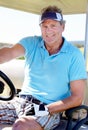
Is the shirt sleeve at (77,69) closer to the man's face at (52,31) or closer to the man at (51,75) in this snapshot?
the man at (51,75)

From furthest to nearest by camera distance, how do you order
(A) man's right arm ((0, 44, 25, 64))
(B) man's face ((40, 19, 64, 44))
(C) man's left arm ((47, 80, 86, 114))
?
(A) man's right arm ((0, 44, 25, 64)), (B) man's face ((40, 19, 64, 44)), (C) man's left arm ((47, 80, 86, 114))

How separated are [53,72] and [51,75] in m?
0.03

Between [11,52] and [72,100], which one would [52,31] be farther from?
[72,100]

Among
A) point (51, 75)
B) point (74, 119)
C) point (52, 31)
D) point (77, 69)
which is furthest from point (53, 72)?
point (74, 119)

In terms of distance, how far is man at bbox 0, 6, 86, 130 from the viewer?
9.35 feet

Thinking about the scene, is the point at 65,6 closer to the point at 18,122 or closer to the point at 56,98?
the point at 56,98

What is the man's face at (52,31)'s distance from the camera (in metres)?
3.02

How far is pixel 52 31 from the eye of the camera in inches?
119

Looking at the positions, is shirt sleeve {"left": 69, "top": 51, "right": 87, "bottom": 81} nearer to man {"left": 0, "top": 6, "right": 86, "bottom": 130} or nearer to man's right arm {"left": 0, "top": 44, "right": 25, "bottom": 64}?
man {"left": 0, "top": 6, "right": 86, "bottom": 130}

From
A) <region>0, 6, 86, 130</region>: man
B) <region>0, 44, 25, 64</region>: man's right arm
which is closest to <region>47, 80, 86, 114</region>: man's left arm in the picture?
<region>0, 6, 86, 130</region>: man

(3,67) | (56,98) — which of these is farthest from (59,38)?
(3,67)

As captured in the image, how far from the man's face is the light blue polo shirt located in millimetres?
87

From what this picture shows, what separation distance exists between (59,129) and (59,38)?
712 mm

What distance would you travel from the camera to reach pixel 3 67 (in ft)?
14.0
